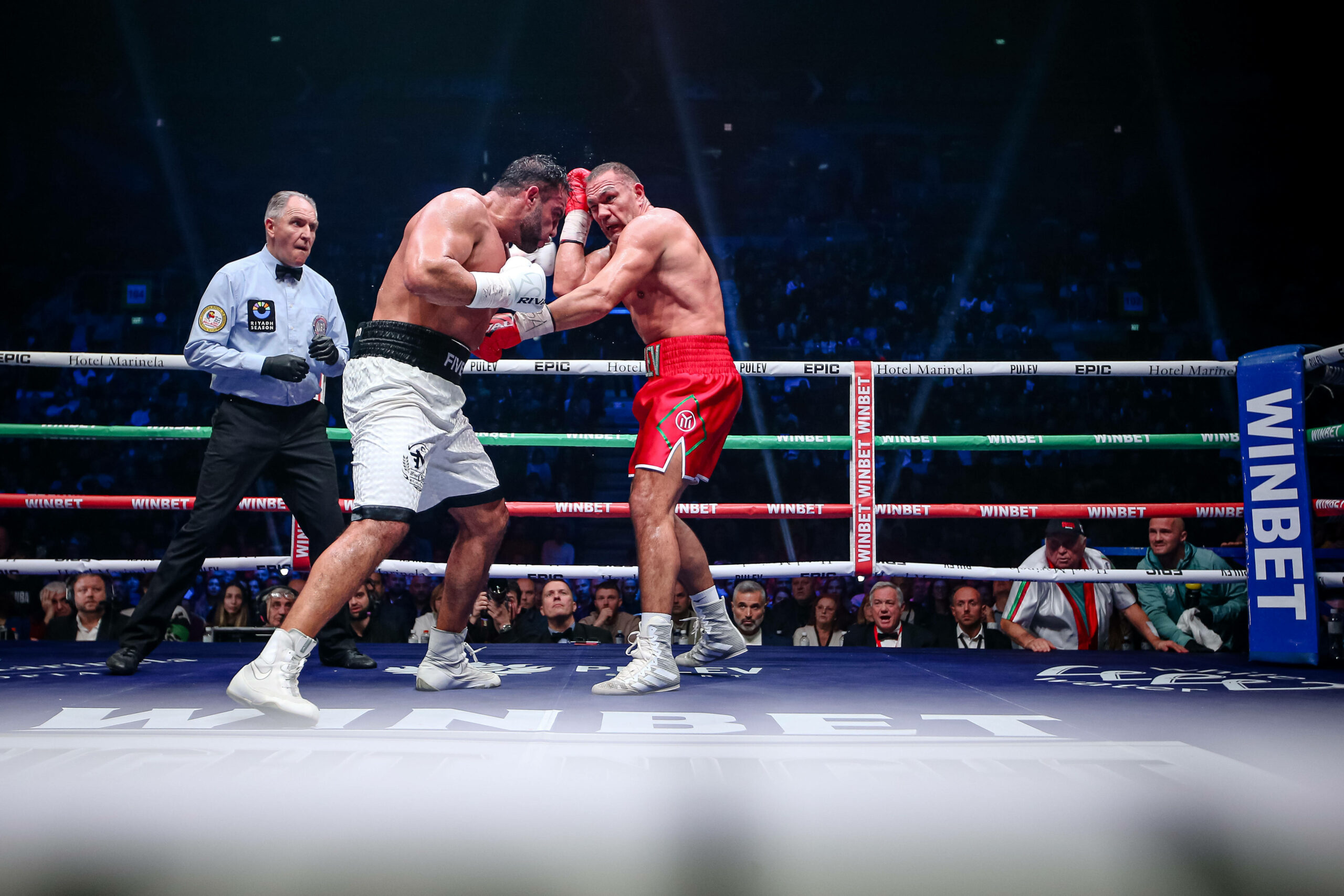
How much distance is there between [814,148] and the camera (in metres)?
9.33

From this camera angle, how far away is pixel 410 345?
78.6 inches

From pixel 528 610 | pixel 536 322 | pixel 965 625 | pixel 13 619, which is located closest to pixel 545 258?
pixel 536 322

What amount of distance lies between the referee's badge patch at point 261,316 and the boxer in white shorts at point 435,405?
684 millimetres

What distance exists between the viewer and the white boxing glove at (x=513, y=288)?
1919 millimetres

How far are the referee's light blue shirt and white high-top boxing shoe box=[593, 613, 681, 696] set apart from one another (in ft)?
3.78

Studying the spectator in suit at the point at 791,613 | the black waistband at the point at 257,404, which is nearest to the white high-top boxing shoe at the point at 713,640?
the black waistband at the point at 257,404

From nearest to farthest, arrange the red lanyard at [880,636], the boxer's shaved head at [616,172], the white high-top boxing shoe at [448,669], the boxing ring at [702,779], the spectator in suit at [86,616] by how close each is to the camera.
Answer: the boxing ring at [702,779]
the white high-top boxing shoe at [448,669]
the boxer's shaved head at [616,172]
the red lanyard at [880,636]
the spectator in suit at [86,616]

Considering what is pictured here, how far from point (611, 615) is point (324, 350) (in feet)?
7.02

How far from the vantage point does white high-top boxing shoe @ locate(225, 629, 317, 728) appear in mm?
1516

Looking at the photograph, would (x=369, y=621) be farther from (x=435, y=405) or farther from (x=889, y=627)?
(x=435, y=405)

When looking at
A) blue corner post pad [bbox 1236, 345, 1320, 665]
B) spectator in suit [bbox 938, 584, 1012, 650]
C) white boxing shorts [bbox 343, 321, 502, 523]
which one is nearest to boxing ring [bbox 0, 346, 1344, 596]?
blue corner post pad [bbox 1236, 345, 1320, 665]

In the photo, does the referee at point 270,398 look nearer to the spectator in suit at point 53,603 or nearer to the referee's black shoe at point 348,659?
the referee's black shoe at point 348,659

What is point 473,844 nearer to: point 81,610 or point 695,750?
point 695,750

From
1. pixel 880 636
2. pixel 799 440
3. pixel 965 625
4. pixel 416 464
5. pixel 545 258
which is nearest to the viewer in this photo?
pixel 416 464
